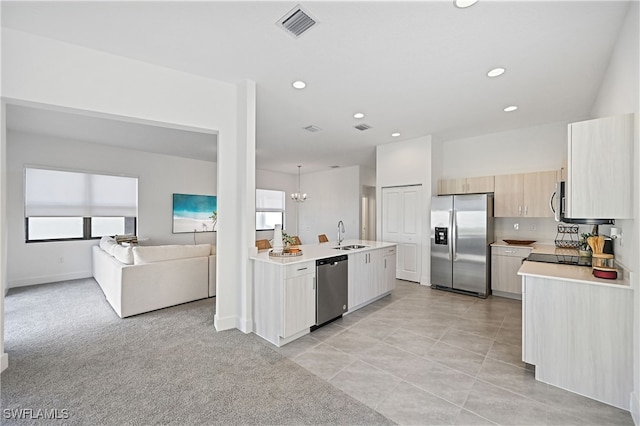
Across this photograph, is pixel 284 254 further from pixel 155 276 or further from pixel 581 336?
pixel 581 336

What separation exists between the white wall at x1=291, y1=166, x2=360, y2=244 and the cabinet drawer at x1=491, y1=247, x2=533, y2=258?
414 centimetres

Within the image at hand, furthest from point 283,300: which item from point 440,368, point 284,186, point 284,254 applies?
point 284,186

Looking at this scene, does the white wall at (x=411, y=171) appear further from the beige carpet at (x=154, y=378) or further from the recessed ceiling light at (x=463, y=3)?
the beige carpet at (x=154, y=378)

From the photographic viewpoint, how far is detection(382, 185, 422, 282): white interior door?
553 centimetres

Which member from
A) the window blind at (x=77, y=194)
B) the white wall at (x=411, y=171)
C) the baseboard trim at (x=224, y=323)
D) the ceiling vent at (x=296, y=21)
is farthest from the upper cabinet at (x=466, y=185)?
the window blind at (x=77, y=194)

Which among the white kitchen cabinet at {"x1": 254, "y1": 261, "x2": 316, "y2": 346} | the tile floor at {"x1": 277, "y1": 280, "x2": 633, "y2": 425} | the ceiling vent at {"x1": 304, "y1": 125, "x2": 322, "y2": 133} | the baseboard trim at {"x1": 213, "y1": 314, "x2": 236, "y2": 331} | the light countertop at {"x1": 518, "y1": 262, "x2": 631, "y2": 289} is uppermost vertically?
the ceiling vent at {"x1": 304, "y1": 125, "x2": 322, "y2": 133}

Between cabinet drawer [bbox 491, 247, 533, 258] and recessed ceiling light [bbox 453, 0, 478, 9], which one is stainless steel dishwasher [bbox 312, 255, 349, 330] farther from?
cabinet drawer [bbox 491, 247, 533, 258]

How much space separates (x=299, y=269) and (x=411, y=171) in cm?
368

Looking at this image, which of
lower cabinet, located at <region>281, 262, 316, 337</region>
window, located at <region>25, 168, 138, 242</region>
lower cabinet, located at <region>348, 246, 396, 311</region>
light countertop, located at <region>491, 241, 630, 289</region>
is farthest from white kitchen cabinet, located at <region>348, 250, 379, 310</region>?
window, located at <region>25, 168, 138, 242</region>

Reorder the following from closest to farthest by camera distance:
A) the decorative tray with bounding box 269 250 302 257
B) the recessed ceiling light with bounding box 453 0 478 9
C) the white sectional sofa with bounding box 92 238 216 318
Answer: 1. the recessed ceiling light with bounding box 453 0 478 9
2. the decorative tray with bounding box 269 250 302 257
3. the white sectional sofa with bounding box 92 238 216 318

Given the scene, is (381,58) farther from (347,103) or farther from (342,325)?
(342,325)

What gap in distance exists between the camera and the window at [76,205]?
17.5 ft

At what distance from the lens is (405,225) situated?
573 cm

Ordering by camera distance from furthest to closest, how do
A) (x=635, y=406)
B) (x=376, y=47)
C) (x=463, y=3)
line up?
(x=376, y=47) → (x=463, y=3) → (x=635, y=406)
